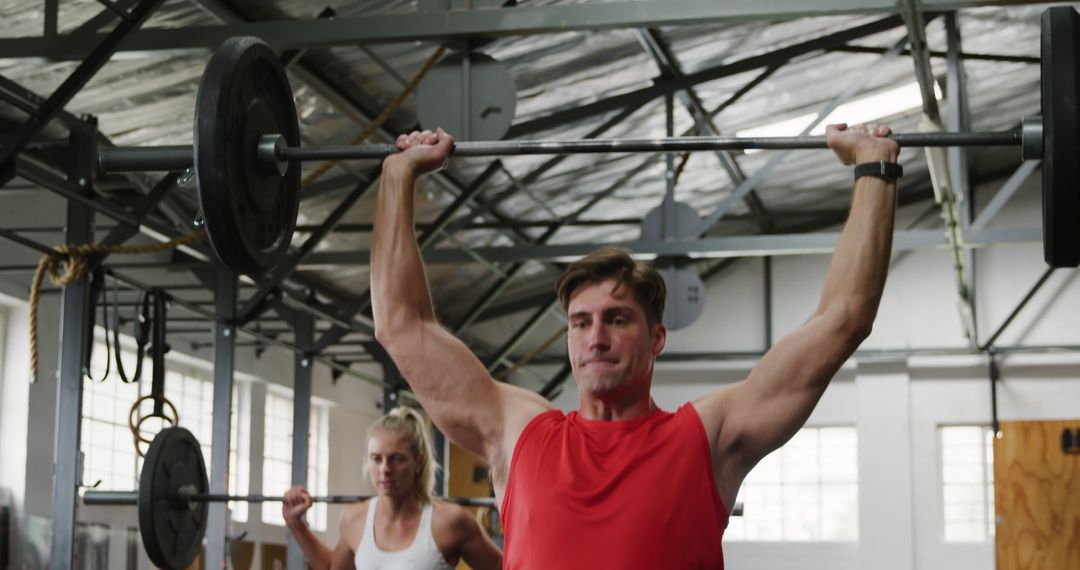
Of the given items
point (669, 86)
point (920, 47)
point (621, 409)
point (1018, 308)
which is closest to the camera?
point (621, 409)

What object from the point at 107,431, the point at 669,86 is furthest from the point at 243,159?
the point at 107,431

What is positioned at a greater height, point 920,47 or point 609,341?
point 920,47

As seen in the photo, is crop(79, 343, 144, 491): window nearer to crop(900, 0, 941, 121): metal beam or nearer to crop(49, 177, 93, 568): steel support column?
crop(49, 177, 93, 568): steel support column

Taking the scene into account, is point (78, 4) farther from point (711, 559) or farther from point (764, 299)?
point (764, 299)

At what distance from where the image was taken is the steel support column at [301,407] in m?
8.93

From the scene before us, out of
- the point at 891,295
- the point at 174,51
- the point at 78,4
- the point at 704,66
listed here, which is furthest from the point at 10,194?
the point at 891,295

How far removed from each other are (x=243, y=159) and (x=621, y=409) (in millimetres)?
Result: 775

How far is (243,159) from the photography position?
240 cm

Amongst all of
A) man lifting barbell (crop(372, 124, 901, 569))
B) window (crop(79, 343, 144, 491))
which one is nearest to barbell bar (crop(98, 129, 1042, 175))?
man lifting barbell (crop(372, 124, 901, 569))

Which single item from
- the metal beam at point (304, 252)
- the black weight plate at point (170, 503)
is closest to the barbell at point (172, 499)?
the black weight plate at point (170, 503)

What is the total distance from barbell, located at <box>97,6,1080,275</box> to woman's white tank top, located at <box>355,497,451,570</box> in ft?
5.61

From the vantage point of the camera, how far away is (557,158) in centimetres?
923

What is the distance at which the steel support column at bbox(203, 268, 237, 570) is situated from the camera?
Result: 24.5 feet

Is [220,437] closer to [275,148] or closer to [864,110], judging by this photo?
[864,110]
